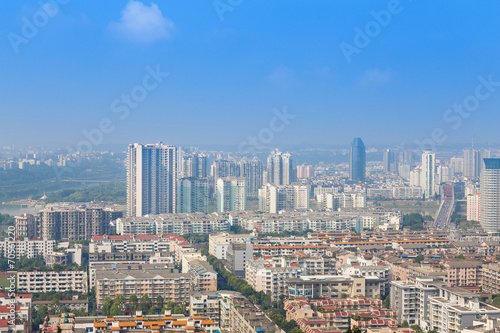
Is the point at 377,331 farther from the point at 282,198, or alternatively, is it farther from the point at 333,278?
the point at 282,198

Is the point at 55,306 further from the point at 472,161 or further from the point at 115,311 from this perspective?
the point at 472,161

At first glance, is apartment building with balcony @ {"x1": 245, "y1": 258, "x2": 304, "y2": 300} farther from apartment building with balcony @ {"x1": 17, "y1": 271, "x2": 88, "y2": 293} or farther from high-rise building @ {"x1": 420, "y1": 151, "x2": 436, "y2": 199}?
high-rise building @ {"x1": 420, "y1": 151, "x2": 436, "y2": 199}

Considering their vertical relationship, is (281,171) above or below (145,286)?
above

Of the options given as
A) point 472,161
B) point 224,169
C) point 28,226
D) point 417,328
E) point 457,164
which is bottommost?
point 417,328

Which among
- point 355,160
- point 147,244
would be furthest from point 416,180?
point 147,244

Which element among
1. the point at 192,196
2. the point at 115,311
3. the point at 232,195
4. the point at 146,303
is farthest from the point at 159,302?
the point at 232,195

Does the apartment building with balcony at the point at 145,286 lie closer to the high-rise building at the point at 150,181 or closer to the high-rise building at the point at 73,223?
the high-rise building at the point at 73,223
